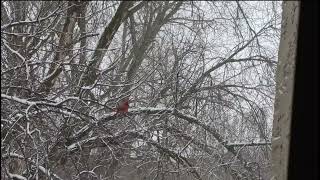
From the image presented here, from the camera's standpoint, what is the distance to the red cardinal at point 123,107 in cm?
423

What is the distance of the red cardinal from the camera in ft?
13.9

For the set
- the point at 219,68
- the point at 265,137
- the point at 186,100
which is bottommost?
the point at 265,137

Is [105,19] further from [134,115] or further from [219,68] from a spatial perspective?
[219,68]

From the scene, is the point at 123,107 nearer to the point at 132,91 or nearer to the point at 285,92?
the point at 132,91

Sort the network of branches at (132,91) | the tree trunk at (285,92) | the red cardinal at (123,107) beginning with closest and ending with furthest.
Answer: the tree trunk at (285,92)
the network of branches at (132,91)
the red cardinal at (123,107)

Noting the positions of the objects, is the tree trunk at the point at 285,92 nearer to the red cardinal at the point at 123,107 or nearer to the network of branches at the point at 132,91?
the network of branches at the point at 132,91

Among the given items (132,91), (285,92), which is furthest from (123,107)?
(285,92)

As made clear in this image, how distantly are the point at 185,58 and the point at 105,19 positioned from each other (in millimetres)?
1359

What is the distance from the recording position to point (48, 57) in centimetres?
362

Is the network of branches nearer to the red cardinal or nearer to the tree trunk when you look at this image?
the red cardinal

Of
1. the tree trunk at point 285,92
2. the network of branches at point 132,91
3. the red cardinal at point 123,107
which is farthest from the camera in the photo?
the red cardinal at point 123,107

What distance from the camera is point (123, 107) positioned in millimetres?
4391

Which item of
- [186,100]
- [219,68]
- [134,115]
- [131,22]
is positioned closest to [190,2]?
[131,22]

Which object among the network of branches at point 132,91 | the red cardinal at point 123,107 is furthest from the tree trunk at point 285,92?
the red cardinal at point 123,107
